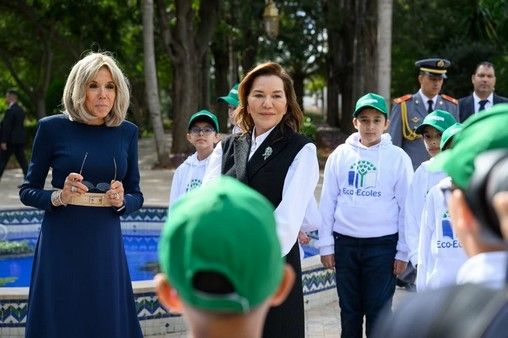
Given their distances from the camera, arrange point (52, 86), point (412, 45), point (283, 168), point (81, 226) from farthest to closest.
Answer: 1. point (52, 86)
2. point (412, 45)
3. point (81, 226)
4. point (283, 168)

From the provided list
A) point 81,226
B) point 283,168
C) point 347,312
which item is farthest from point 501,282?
point 347,312

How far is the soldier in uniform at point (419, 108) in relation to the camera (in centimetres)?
832

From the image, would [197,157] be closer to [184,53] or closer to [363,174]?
[363,174]

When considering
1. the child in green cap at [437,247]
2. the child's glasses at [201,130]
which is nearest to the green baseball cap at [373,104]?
the child in green cap at [437,247]

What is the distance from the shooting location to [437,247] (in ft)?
15.6

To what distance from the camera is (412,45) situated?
2914 centimetres

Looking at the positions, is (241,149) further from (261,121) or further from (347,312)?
(347,312)

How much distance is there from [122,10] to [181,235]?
980 inches

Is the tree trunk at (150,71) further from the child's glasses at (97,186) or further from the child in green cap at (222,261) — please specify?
the child in green cap at (222,261)

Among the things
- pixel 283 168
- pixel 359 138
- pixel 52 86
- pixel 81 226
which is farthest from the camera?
pixel 52 86

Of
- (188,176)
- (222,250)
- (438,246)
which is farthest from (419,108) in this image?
(222,250)

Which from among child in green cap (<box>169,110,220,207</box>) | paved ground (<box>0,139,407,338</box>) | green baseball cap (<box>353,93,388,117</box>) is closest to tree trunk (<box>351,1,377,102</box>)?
paved ground (<box>0,139,407,338</box>)


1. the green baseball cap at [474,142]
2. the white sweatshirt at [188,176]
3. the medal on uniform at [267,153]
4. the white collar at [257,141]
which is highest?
the green baseball cap at [474,142]

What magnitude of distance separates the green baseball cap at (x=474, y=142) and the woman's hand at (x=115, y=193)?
2788mm
